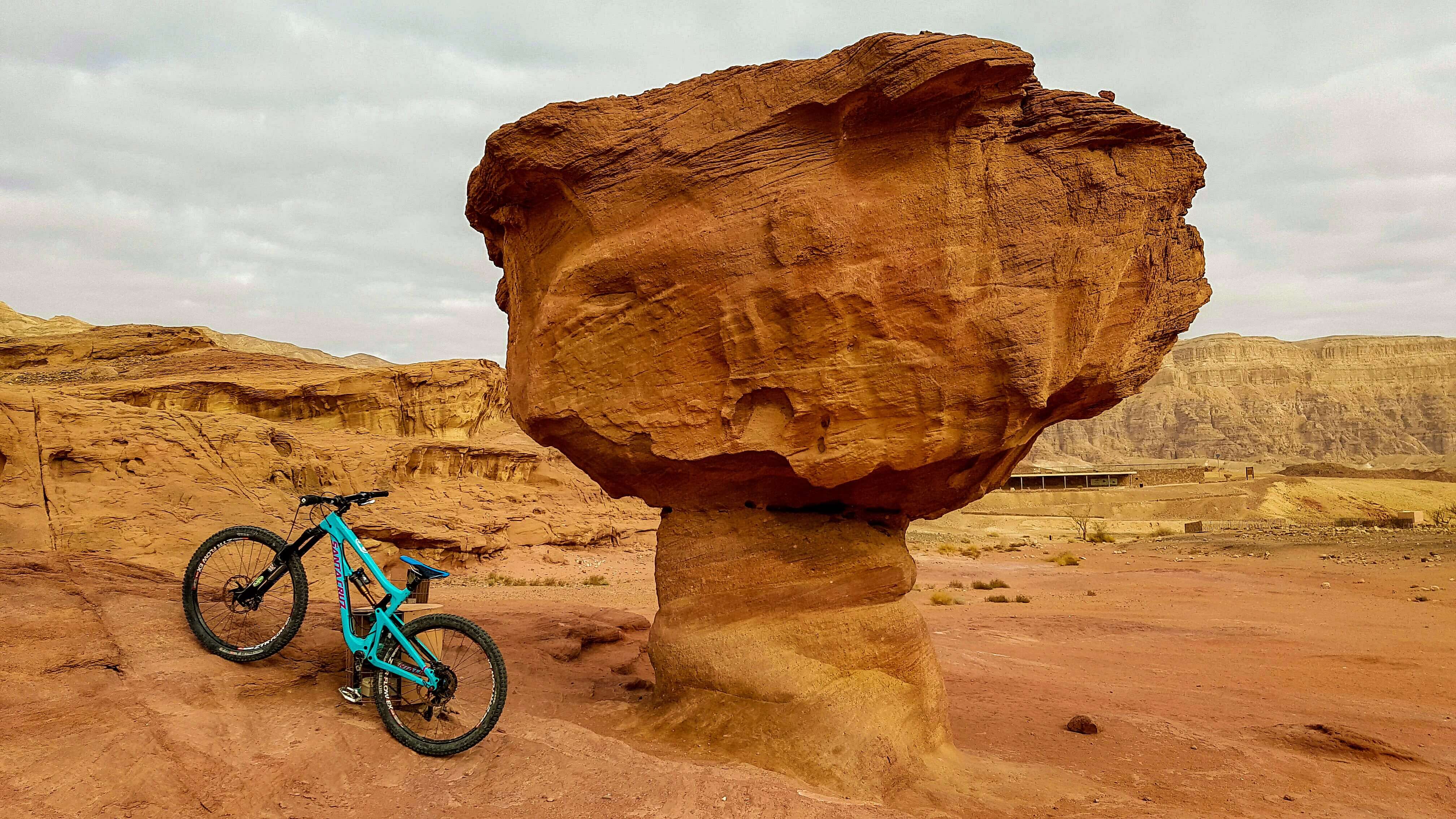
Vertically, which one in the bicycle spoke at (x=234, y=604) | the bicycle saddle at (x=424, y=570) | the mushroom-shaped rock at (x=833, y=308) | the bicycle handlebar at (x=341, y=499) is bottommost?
the bicycle spoke at (x=234, y=604)

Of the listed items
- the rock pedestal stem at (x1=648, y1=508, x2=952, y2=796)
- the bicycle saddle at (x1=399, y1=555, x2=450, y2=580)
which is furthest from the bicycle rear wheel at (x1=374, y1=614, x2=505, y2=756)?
the rock pedestal stem at (x1=648, y1=508, x2=952, y2=796)

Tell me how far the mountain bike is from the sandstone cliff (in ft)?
23.1

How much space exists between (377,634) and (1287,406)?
117389 millimetres

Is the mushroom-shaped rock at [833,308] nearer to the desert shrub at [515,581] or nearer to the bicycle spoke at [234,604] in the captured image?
the bicycle spoke at [234,604]

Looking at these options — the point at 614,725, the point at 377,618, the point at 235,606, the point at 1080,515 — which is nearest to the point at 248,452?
the point at 235,606

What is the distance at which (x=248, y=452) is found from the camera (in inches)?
666

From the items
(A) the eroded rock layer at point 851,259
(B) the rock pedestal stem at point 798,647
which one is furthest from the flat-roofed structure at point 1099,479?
(A) the eroded rock layer at point 851,259

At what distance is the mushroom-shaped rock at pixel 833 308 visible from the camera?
5402 mm

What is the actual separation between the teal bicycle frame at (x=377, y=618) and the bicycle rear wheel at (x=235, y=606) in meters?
0.24

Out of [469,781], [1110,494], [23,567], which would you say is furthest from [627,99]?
[1110,494]

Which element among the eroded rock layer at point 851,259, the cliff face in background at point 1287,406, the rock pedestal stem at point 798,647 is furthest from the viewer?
the cliff face in background at point 1287,406

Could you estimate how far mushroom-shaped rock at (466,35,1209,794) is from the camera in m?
5.40

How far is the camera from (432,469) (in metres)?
21.6

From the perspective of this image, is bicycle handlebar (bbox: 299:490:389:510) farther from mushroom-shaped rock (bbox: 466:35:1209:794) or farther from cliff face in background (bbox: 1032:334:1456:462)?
cliff face in background (bbox: 1032:334:1456:462)
